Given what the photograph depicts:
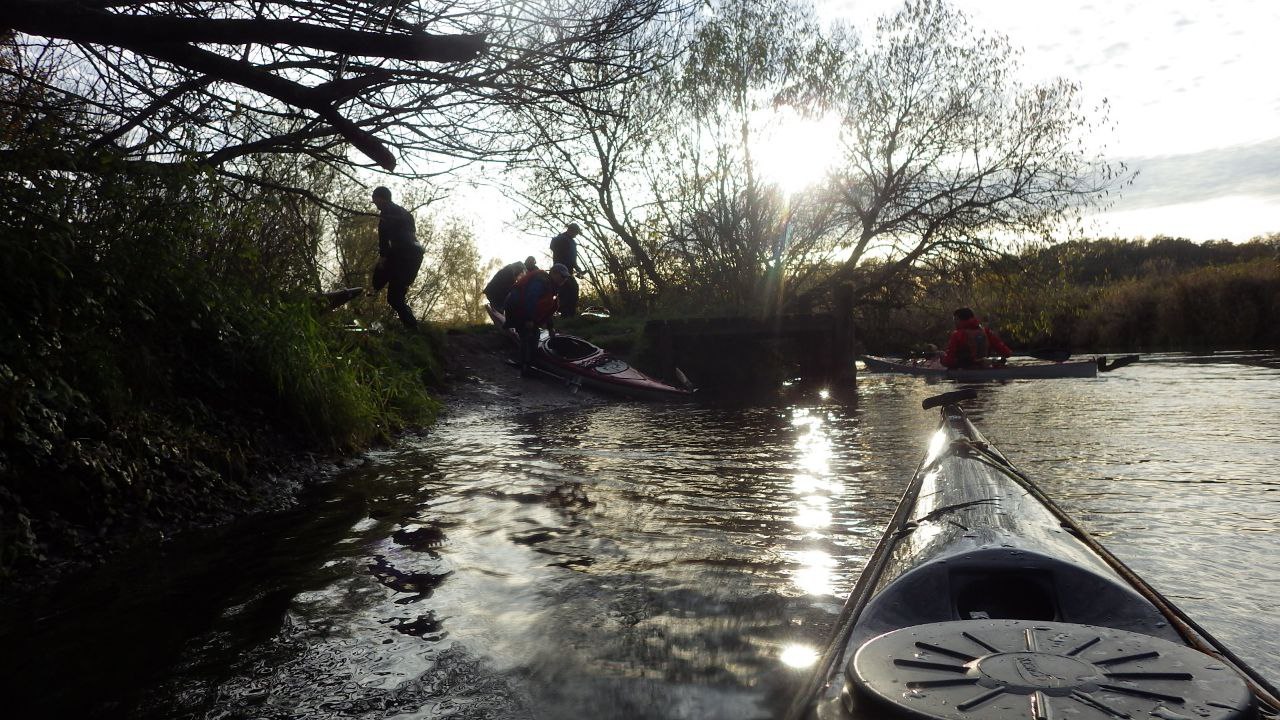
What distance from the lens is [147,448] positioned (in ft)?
14.5

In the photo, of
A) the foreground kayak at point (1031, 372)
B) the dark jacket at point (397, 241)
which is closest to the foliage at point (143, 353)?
the dark jacket at point (397, 241)

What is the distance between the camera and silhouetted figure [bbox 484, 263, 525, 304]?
51.6ft

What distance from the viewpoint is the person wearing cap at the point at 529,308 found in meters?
Result: 13.5

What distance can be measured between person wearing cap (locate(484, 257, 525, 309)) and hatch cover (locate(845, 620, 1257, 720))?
14413 mm

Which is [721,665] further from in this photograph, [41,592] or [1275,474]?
[1275,474]

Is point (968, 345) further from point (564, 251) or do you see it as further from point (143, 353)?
point (143, 353)

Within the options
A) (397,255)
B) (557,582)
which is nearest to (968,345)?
(397,255)

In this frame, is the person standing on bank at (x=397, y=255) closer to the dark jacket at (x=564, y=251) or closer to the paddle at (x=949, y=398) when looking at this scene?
the dark jacket at (x=564, y=251)

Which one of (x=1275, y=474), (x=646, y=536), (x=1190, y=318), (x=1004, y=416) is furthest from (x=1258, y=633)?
(x=1190, y=318)

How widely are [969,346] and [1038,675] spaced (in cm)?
1537

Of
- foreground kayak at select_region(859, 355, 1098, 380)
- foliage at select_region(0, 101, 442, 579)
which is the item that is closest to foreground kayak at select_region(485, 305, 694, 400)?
foreground kayak at select_region(859, 355, 1098, 380)

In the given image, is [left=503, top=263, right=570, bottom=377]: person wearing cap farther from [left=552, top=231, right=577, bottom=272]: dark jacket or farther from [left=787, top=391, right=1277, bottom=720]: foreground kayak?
[left=787, top=391, right=1277, bottom=720]: foreground kayak

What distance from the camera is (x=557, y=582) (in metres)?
3.71

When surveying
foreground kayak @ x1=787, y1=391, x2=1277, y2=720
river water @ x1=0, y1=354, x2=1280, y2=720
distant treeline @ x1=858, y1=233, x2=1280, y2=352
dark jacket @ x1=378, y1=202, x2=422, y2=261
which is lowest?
river water @ x1=0, y1=354, x2=1280, y2=720
